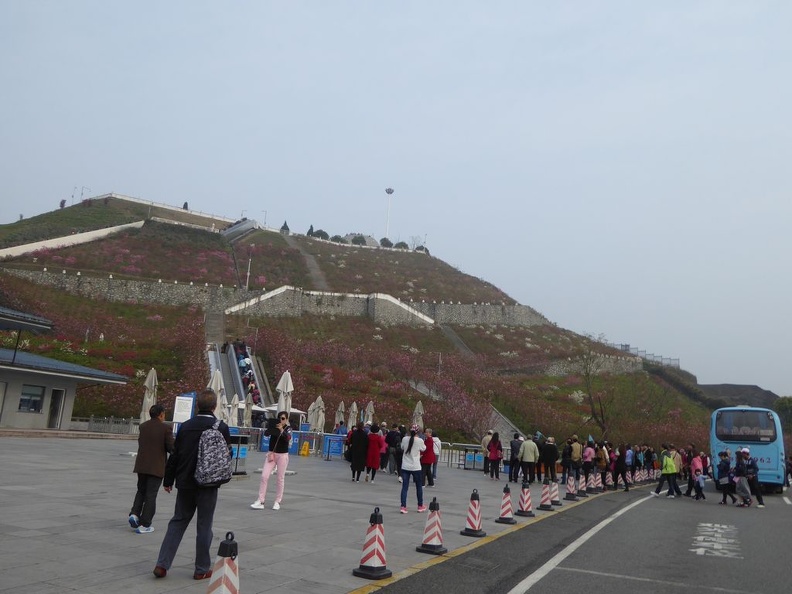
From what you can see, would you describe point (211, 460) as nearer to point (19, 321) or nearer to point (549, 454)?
point (549, 454)

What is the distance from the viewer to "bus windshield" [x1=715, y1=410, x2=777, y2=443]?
26.2 m

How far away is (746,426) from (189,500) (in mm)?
26477

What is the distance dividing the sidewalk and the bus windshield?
12.9 meters

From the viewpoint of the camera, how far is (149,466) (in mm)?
8773

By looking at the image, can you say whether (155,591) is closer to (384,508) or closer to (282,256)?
(384,508)

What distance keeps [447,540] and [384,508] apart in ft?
13.2

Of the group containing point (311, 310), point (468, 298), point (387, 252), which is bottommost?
point (311, 310)

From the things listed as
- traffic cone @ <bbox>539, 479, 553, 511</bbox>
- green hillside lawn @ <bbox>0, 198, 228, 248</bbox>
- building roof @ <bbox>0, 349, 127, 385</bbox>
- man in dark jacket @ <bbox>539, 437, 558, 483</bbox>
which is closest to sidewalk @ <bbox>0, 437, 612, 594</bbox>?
traffic cone @ <bbox>539, 479, 553, 511</bbox>

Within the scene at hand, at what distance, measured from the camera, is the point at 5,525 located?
27.7 ft

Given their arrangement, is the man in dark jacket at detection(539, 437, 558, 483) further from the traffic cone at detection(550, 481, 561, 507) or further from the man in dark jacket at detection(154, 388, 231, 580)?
the man in dark jacket at detection(154, 388, 231, 580)

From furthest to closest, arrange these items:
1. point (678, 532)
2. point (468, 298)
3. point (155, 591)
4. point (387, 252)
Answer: point (387, 252)
point (468, 298)
point (678, 532)
point (155, 591)

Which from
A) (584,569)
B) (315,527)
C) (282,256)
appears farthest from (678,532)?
(282,256)

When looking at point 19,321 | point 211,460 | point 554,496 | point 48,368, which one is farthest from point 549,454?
point 19,321

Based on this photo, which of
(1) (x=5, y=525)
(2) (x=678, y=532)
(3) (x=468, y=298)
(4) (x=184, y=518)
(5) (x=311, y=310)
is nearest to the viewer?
(4) (x=184, y=518)
